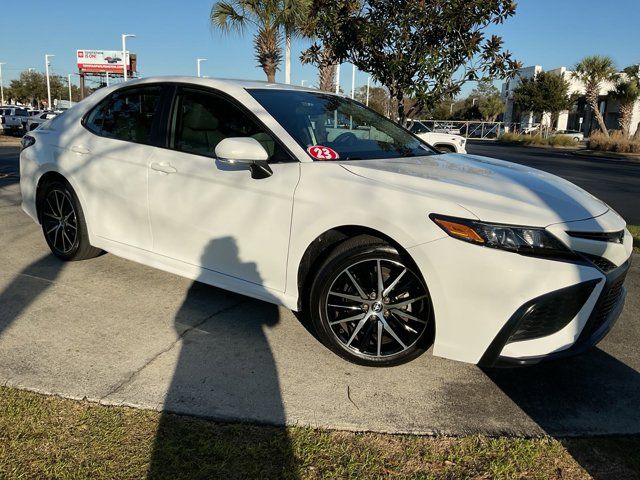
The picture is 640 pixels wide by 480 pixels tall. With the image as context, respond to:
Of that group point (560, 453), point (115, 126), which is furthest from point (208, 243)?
point (560, 453)

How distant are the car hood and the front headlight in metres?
0.04

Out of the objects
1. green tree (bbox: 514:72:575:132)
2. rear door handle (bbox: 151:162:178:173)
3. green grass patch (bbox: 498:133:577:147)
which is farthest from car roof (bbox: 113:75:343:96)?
green tree (bbox: 514:72:575:132)

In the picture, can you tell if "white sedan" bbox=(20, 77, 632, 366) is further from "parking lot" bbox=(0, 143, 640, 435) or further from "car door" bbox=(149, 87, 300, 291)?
"parking lot" bbox=(0, 143, 640, 435)

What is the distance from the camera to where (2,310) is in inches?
157

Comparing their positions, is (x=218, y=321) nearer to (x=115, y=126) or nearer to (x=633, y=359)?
(x=115, y=126)

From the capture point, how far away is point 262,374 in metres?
3.25

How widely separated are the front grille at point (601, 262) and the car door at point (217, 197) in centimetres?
167

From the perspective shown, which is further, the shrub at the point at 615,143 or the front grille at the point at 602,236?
the shrub at the point at 615,143

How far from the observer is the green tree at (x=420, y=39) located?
734 cm

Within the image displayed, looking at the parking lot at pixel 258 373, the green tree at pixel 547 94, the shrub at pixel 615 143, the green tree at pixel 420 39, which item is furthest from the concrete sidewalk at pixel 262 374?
the green tree at pixel 547 94

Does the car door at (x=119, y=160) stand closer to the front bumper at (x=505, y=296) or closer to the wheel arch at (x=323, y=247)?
the wheel arch at (x=323, y=247)

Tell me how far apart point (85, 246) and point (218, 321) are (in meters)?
1.64

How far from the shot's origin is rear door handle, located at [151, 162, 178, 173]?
12.9 feet

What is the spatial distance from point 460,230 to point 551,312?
604mm
